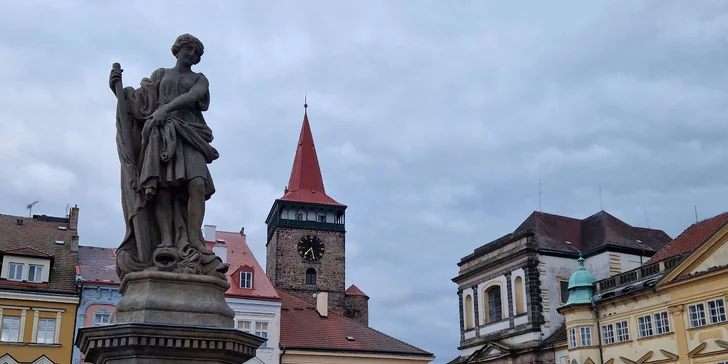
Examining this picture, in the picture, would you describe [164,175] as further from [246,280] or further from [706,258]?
[246,280]

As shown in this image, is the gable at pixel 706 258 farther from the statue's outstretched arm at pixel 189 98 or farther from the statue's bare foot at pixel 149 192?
the statue's bare foot at pixel 149 192

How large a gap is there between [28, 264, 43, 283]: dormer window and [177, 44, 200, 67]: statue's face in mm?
30582

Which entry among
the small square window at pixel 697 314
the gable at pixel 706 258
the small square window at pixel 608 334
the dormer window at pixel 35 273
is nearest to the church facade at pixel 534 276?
the small square window at pixel 608 334

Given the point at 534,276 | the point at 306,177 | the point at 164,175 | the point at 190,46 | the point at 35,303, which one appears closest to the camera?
the point at 164,175

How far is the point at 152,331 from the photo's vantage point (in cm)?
739

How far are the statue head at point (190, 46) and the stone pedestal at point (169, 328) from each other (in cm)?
253

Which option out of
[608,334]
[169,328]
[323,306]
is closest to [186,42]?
[169,328]

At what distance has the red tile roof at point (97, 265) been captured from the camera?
37.8 meters

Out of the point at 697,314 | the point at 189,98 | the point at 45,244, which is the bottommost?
the point at 189,98

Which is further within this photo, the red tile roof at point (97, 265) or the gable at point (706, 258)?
the red tile roof at point (97, 265)

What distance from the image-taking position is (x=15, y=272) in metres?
36.2

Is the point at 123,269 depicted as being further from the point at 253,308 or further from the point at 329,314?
the point at 329,314

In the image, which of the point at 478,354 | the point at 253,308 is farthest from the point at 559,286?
the point at 253,308

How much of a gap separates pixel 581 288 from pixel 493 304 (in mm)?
9945
